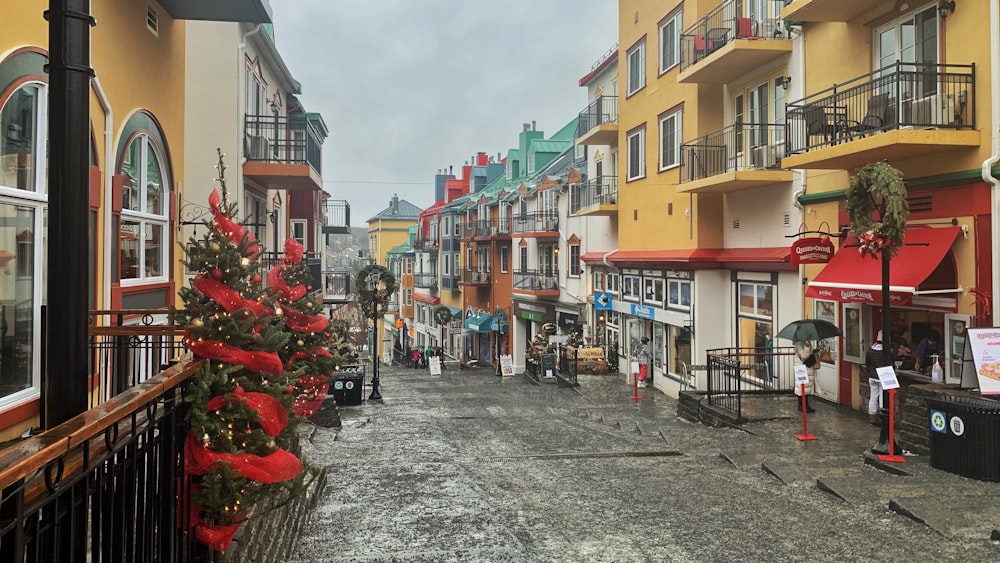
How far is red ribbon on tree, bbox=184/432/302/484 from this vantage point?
4223 millimetres

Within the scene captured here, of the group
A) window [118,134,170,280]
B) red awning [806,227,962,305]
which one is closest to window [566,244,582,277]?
red awning [806,227,962,305]

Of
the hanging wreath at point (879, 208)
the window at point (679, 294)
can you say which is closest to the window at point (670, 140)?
the window at point (679, 294)

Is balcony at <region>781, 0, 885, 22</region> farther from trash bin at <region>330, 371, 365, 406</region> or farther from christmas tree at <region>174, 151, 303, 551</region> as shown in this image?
trash bin at <region>330, 371, 365, 406</region>

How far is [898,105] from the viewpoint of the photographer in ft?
35.3

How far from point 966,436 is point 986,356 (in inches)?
64.9

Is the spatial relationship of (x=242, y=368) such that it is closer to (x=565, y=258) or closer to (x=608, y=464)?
(x=608, y=464)

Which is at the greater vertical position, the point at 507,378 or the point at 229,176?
the point at 229,176

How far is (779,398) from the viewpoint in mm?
15180

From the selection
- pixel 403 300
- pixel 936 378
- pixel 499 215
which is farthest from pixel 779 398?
pixel 403 300

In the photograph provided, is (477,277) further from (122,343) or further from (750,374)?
(122,343)

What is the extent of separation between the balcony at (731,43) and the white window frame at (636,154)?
3.96 metres

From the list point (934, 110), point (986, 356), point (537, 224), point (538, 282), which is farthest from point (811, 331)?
point (537, 224)

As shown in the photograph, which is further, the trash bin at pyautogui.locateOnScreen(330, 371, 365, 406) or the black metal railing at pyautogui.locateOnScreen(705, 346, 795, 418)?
the trash bin at pyautogui.locateOnScreen(330, 371, 365, 406)

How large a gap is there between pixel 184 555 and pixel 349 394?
1552 cm
